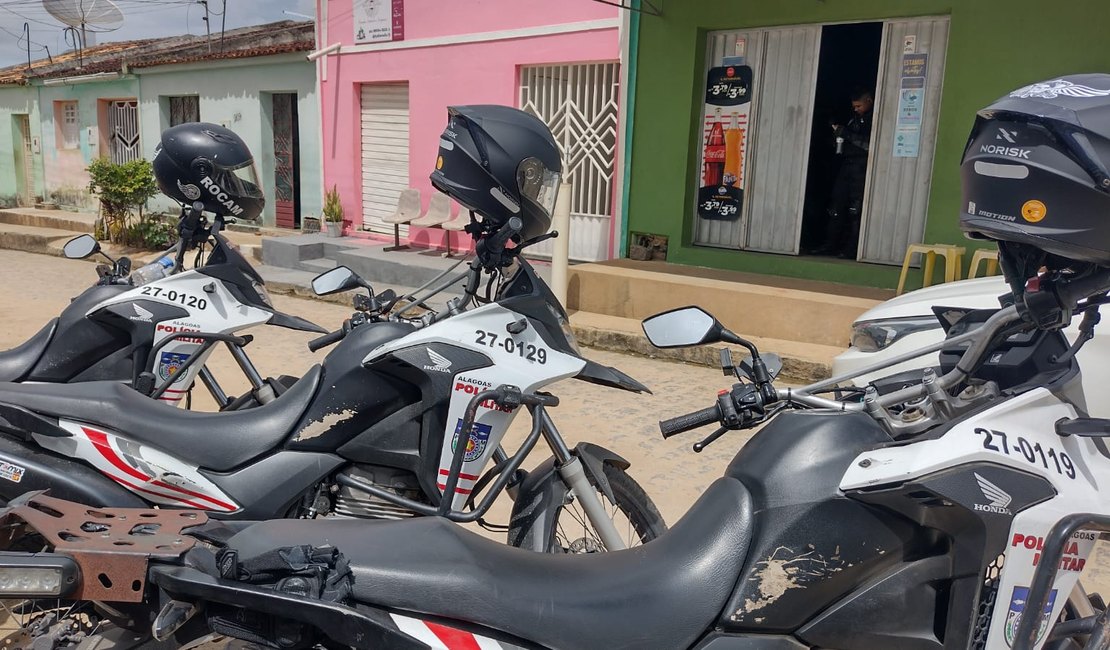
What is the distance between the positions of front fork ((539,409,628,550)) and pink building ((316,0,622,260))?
19.1ft

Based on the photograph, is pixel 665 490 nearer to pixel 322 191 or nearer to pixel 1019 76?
pixel 1019 76

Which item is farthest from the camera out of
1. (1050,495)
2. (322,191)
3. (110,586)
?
(322,191)

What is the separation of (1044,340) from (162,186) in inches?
139

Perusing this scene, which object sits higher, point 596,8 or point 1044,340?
point 596,8

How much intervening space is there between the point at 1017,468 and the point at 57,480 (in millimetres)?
2327

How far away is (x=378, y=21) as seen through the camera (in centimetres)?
1080

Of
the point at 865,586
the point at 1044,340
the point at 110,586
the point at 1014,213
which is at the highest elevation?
the point at 1014,213

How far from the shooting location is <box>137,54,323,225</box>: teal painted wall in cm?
1220

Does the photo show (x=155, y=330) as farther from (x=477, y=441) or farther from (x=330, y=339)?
(x=477, y=441)

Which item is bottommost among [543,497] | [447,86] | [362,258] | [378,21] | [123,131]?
[362,258]

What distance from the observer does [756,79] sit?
7.57 m

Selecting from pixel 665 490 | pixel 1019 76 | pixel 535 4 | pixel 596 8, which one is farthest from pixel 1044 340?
pixel 535 4

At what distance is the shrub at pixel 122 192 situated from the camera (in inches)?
464

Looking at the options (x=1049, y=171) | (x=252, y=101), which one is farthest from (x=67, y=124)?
(x=1049, y=171)
